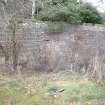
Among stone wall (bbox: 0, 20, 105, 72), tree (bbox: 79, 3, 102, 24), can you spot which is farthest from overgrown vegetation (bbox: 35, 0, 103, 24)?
stone wall (bbox: 0, 20, 105, 72)

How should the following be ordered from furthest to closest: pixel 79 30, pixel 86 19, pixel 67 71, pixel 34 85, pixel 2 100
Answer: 1. pixel 86 19
2. pixel 79 30
3. pixel 67 71
4. pixel 34 85
5. pixel 2 100

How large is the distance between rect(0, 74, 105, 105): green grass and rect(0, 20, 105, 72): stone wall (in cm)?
110

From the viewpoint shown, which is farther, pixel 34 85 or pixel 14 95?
pixel 34 85

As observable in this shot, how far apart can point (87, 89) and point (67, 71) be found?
2113 mm

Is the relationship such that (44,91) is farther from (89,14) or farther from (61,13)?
(89,14)

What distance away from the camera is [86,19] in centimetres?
1034

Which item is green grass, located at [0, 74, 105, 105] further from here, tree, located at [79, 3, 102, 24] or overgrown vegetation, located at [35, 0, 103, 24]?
tree, located at [79, 3, 102, 24]

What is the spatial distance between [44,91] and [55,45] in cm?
282

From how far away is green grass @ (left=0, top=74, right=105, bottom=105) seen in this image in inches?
238

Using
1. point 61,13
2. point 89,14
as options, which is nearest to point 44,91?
point 61,13

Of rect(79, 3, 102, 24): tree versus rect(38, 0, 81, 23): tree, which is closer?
Answer: rect(38, 0, 81, 23): tree

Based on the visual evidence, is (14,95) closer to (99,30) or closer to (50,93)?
(50,93)

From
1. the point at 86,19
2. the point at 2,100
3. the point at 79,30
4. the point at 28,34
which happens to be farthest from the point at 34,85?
the point at 86,19

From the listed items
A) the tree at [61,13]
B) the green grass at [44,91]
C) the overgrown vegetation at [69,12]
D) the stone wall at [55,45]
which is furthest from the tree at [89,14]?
the green grass at [44,91]
